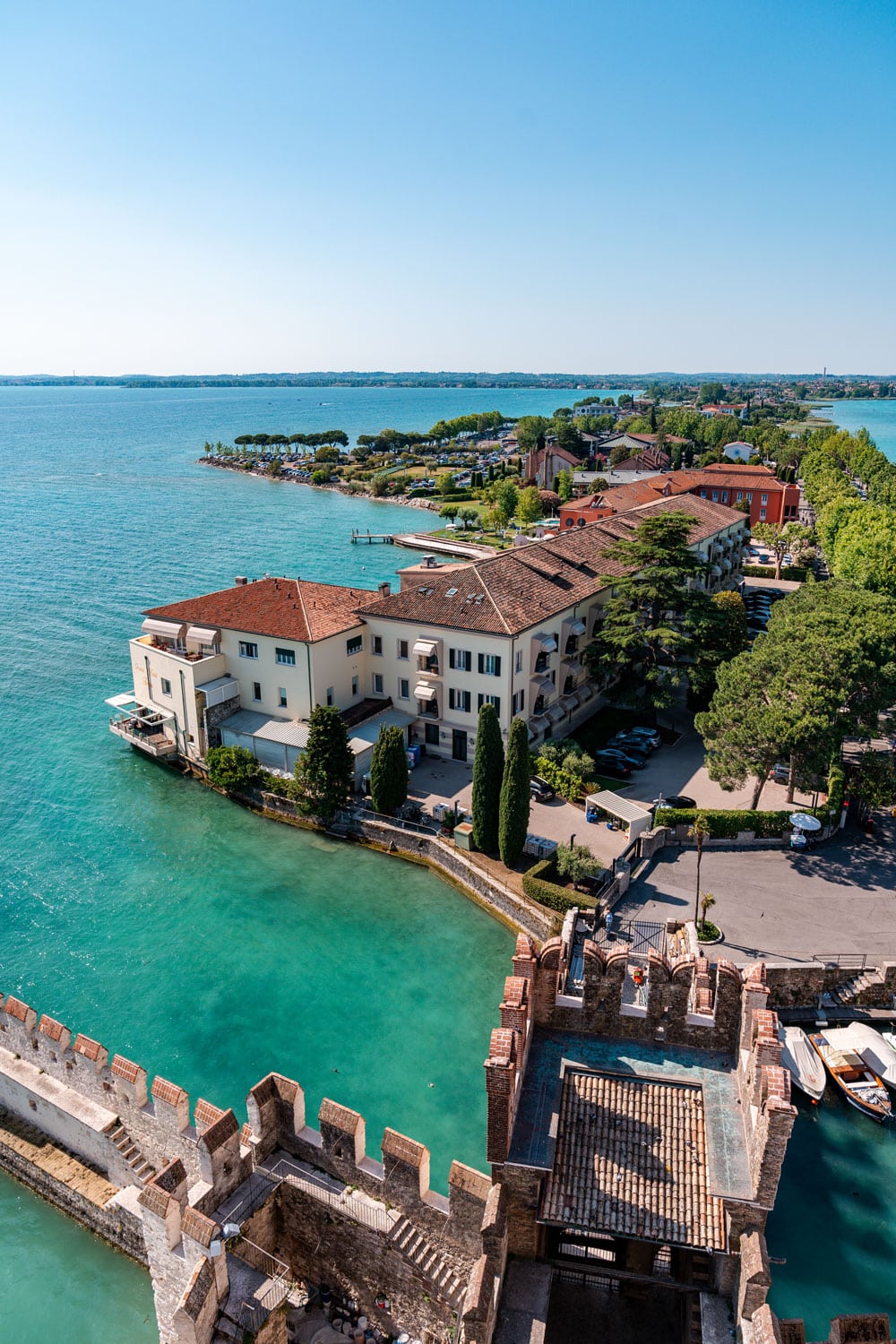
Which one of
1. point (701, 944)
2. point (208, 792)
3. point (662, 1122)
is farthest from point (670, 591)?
point (662, 1122)

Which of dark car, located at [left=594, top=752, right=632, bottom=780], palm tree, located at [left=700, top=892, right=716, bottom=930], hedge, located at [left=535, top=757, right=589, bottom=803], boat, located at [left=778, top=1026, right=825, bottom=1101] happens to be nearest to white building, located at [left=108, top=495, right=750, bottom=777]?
hedge, located at [left=535, top=757, right=589, bottom=803]

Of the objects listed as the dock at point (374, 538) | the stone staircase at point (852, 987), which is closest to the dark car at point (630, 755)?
the stone staircase at point (852, 987)

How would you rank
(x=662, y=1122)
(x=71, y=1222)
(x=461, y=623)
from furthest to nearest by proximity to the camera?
1. (x=461, y=623)
2. (x=71, y=1222)
3. (x=662, y=1122)

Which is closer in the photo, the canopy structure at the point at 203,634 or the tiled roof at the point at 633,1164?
the tiled roof at the point at 633,1164

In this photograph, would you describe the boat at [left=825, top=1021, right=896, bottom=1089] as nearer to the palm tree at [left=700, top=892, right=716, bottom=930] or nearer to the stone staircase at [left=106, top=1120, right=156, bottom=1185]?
the palm tree at [left=700, top=892, right=716, bottom=930]

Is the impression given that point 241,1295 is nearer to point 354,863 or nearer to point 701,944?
point 701,944

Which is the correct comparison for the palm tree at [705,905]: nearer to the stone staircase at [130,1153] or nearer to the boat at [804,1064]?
the boat at [804,1064]
